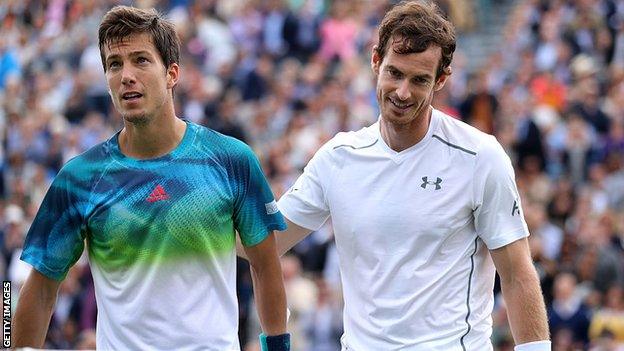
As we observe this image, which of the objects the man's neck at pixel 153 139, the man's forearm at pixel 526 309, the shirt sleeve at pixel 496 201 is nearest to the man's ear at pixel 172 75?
the man's neck at pixel 153 139

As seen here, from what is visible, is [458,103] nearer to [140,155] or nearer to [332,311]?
[332,311]

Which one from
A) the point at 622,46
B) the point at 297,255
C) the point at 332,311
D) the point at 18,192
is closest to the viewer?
Answer: the point at 332,311

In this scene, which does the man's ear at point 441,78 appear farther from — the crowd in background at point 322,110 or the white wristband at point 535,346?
the crowd in background at point 322,110

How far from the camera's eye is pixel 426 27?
22.1 ft

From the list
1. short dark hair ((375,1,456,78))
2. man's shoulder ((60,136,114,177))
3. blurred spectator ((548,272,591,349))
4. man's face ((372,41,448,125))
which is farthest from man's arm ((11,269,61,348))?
blurred spectator ((548,272,591,349))

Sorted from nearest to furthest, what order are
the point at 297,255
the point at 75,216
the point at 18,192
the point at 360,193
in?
the point at 75,216 → the point at 360,193 → the point at 297,255 → the point at 18,192

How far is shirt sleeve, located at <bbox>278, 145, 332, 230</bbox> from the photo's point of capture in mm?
7148

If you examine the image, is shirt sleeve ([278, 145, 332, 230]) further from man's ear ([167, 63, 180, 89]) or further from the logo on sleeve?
man's ear ([167, 63, 180, 89])

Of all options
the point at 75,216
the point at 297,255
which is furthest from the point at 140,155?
the point at 297,255

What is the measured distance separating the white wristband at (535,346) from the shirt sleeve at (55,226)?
73.8 inches

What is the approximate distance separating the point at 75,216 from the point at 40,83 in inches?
593

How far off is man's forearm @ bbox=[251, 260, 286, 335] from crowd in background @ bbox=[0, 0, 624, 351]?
22.9 ft

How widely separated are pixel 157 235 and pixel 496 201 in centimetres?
146

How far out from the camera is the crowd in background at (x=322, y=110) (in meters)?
14.5
